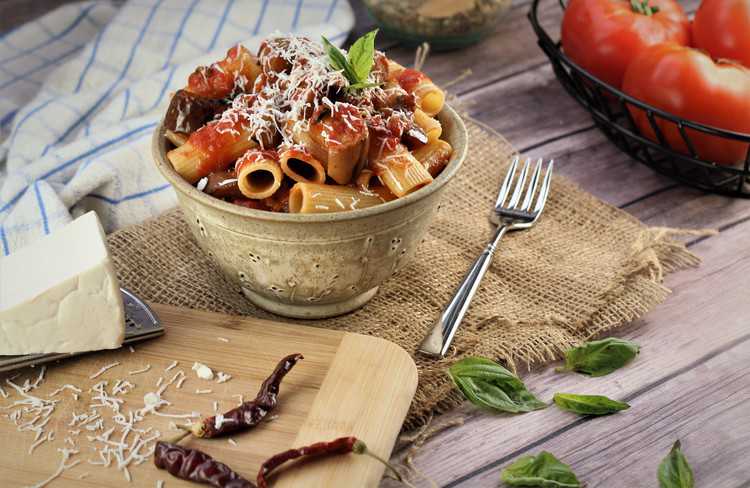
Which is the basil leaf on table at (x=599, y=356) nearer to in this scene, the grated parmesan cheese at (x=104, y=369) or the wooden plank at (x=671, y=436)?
the wooden plank at (x=671, y=436)

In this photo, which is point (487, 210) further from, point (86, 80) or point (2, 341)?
point (86, 80)

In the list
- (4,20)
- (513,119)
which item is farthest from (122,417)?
(4,20)

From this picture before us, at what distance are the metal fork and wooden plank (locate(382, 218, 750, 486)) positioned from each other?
18cm

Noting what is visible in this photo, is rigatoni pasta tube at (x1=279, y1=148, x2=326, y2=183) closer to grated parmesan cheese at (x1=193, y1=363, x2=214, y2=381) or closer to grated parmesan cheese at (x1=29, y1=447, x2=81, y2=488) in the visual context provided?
grated parmesan cheese at (x1=193, y1=363, x2=214, y2=381)

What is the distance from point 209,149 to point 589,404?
84cm

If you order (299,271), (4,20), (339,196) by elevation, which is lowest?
(4,20)

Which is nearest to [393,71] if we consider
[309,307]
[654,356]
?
[309,307]

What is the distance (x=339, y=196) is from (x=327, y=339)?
270mm

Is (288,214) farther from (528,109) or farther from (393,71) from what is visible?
(528,109)

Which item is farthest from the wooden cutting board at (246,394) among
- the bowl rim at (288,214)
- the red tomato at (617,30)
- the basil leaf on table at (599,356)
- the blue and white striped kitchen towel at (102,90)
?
the red tomato at (617,30)

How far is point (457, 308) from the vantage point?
1.80 m

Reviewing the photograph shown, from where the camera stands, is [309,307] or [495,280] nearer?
[309,307]

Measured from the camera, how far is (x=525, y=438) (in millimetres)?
1521

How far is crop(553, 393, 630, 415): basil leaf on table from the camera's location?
155 cm
